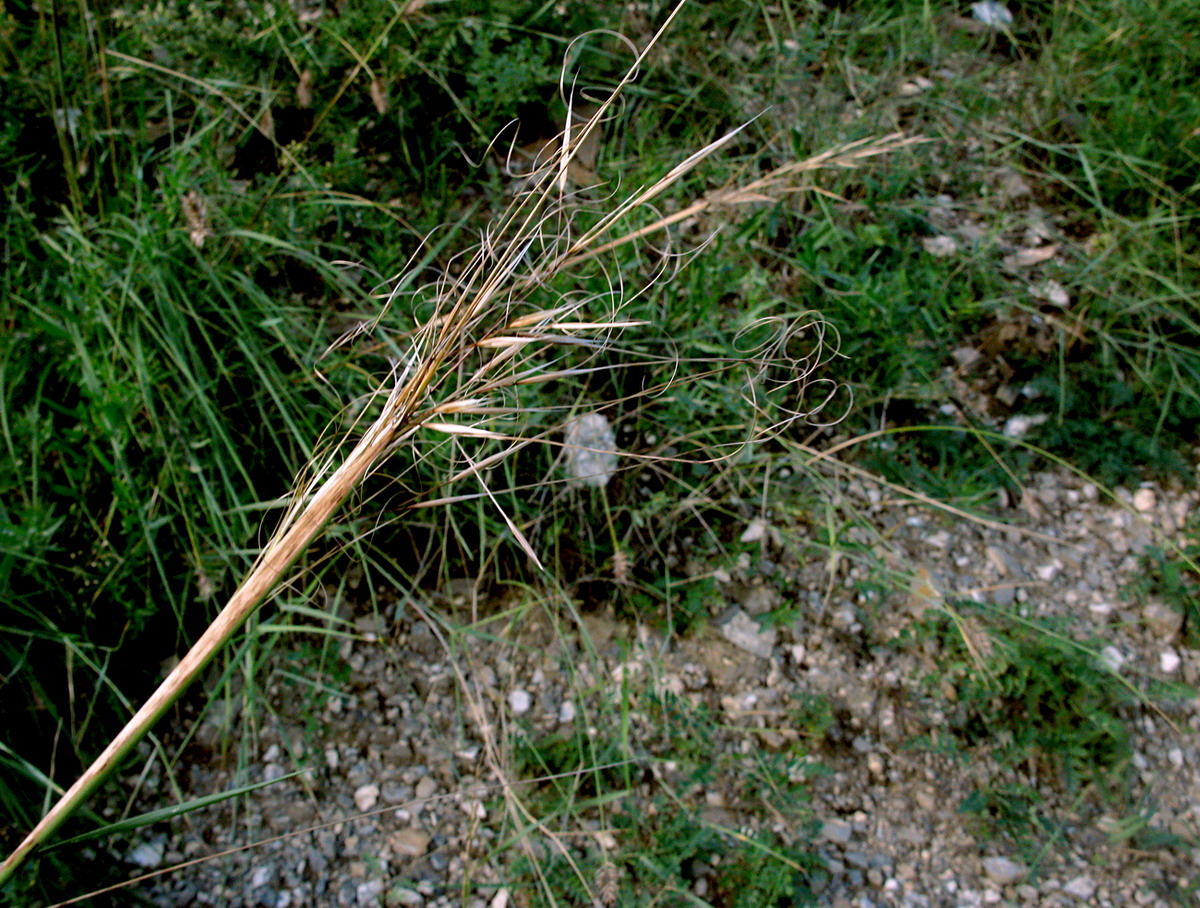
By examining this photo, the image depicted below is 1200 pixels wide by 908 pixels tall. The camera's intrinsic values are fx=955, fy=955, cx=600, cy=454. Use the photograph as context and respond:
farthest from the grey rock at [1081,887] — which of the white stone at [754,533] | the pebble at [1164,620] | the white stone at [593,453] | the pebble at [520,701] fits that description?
the white stone at [593,453]

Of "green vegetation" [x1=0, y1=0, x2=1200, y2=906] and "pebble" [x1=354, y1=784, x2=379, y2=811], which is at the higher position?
"green vegetation" [x1=0, y1=0, x2=1200, y2=906]

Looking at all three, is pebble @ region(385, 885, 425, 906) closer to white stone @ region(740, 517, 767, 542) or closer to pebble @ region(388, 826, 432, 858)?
pebble @ region(388, 826, 432, 858)

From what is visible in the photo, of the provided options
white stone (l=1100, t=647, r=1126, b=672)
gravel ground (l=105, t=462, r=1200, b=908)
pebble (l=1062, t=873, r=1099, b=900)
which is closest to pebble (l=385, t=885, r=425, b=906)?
gravel ground (l=105, t=462, r=1200, b=908)

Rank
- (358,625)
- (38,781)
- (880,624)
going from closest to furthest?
1. (38,781)
2. (358,625)
3. (880,624)

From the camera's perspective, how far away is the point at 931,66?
311 cm

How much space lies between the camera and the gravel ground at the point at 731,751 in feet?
5.76

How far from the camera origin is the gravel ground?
176 cm

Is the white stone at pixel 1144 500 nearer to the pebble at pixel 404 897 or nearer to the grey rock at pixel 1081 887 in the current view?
the grey rock at pixel 1081 887

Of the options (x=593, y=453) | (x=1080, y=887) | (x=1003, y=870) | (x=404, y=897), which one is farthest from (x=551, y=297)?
(x=1080, y=887)

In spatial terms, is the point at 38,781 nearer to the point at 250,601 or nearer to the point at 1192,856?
the point at 250,601

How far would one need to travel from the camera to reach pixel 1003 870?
74.3 inches

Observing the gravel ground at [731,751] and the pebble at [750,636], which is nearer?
the gravel ground at [731,751]

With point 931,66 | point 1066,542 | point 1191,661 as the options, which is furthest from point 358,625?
point 931,66

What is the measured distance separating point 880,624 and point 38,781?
169cm
